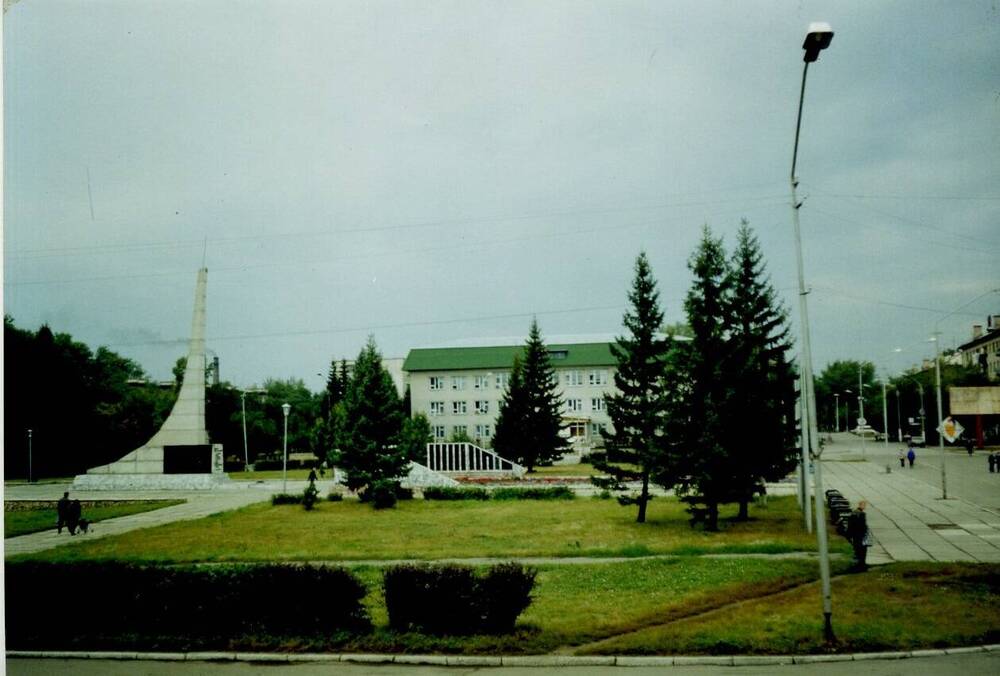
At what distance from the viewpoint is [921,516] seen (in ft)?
84.9

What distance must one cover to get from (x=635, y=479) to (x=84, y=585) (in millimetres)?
19891

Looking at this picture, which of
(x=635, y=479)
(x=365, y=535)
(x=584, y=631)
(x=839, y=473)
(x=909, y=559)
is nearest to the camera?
(x=584, y=631)

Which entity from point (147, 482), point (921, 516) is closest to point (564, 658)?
point (921, 516)

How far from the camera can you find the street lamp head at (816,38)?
10047 mm

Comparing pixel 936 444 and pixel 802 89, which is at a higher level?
pixel 802 89

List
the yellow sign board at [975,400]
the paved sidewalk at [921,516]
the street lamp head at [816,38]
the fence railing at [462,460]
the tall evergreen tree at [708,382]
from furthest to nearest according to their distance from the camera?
the fence railing at [462,460] < the yellow sign board at [975,400] < the tall evergreen tree at [708,382] < the paved sidewalk at [921,516] < the street lamp head at [816,38]

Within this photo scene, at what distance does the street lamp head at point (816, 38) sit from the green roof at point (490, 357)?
6165cm

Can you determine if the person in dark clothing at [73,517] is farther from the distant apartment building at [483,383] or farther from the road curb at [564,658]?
the distant apartment building at [483,383]

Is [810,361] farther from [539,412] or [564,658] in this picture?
[539,412]

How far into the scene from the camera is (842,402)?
11706cm

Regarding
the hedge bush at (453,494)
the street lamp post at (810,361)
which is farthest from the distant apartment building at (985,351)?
the street lamp post at (810,361)

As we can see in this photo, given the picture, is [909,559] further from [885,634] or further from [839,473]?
[839,473]

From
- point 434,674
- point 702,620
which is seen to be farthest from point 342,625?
point 702,620

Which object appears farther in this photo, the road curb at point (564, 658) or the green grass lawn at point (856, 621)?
the green grass lawn at point (856, 621)
